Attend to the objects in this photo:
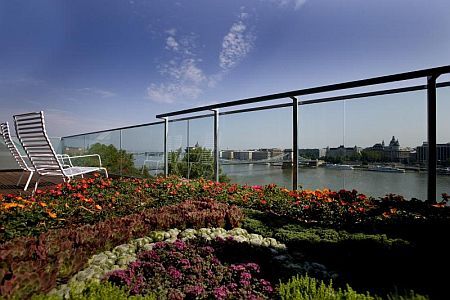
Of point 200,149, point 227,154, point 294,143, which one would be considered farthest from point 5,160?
point 294,143

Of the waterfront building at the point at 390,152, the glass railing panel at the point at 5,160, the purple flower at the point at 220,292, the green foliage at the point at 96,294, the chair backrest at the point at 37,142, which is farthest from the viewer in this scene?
the glass railing panel at the point at 5,160

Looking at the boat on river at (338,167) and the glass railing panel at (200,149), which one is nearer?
the boat on river at (338,167)

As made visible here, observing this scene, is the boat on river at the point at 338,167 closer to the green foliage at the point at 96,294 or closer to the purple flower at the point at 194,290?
the purple flower at the point at 194,290

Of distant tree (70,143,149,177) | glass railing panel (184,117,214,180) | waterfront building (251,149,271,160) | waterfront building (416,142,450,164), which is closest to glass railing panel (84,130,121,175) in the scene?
distant tree (70,143,149,177)

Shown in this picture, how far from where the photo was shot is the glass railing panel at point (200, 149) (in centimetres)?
501

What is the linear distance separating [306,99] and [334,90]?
1.59 ft

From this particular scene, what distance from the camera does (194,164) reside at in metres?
5.28

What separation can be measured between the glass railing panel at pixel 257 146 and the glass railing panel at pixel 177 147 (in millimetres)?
1011

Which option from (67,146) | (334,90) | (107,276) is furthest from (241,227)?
(67,146)

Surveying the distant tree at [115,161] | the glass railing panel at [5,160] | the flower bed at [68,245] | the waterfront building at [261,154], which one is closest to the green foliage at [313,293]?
the flower bed at [68,245]

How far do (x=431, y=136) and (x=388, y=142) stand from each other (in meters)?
0.45

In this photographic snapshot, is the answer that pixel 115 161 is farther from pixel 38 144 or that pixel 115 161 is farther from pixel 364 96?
pixel 364 96

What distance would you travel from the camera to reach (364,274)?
1.57m

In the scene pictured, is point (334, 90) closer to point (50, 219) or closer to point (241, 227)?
point (241, 227)
